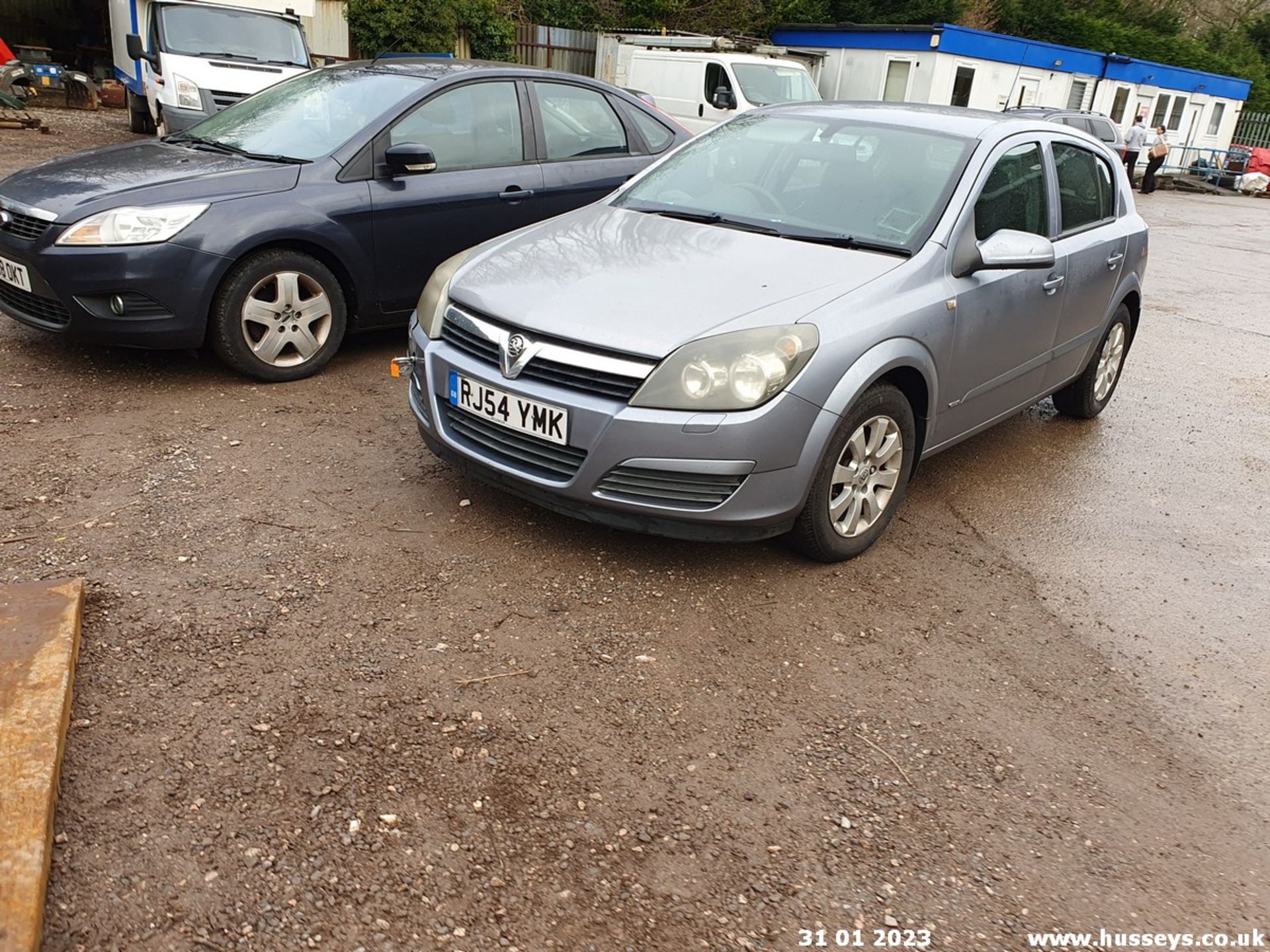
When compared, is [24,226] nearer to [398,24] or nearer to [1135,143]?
[398,24]

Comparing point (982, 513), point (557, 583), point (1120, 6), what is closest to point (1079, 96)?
point (1120, 6)

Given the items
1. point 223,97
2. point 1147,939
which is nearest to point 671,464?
point 1147,939

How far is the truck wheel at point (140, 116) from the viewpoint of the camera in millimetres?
15727

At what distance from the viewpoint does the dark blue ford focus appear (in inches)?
193

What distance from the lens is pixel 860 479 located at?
13.0 feet

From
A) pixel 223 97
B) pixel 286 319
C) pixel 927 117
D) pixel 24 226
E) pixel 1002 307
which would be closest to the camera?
pixel 1002 307

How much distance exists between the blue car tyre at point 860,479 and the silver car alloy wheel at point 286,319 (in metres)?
2.95

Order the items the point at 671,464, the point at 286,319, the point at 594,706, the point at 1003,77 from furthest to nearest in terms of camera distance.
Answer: the point at 1003,77, the point at 286,319, the point at 671,464, the point at 594,706

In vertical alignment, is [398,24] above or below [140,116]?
above

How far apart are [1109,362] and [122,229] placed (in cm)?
531

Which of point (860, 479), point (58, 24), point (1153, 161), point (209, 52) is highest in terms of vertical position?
point (209, 52)

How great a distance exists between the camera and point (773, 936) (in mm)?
2312

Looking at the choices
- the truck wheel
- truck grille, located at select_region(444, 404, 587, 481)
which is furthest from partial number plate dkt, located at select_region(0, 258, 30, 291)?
the truck wheel

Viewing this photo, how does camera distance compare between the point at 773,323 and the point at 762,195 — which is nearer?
the point at 773,323
